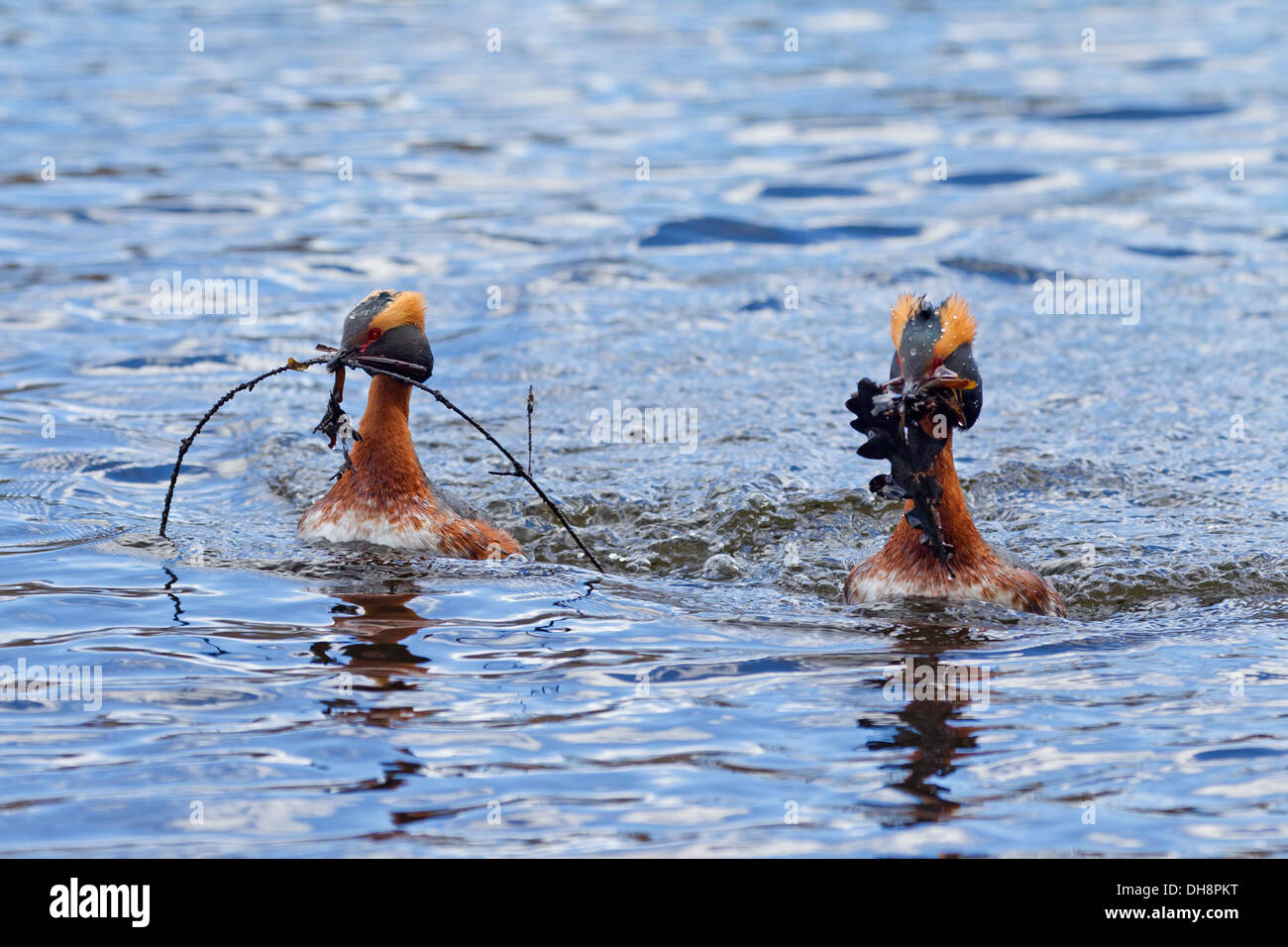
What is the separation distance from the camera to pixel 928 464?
7773mm

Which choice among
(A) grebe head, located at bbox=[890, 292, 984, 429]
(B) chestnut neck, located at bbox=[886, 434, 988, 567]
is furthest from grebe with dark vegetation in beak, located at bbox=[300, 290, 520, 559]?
(A) grebe head, located at bbox=[890, 292, 984, 429]

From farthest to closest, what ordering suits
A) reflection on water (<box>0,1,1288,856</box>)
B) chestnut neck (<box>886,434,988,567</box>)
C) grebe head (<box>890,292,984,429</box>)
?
chestnut neck (<box>886,434,988,567</box>), grebe head (<box>890,292,984,429</box>), reflection on water (<box>0,1,1288,856</box>)

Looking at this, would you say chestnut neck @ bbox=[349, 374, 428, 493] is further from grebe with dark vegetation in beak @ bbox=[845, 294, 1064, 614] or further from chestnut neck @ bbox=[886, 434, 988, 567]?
chestnut neck @ bbox=[886, 434, 988, 567]

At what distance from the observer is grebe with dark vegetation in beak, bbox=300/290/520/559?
8914 millimetres

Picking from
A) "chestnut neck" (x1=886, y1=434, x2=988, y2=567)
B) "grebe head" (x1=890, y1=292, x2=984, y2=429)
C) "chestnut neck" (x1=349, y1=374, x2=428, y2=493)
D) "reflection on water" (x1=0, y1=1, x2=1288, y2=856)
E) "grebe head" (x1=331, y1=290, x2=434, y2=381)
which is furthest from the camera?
"chestnut neck" (x1=349, y1=374, x2=428, y2=493)

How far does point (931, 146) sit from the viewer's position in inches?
879

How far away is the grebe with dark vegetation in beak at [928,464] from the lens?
7559mm

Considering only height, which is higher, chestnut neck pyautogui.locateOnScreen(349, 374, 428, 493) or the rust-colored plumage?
chestnut neck pyautogui.locateOnScreen(349, 374, 428, 493)

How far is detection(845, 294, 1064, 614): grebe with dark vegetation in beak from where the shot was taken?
24.8 feet

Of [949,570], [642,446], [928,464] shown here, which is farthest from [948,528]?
[642,446]

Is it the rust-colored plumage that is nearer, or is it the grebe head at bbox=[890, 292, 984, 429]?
the grebe head at bbox=[890, 292, 984, 429]

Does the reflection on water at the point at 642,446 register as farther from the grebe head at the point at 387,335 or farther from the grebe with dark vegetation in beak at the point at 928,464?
the grebe head at the point at 387,335

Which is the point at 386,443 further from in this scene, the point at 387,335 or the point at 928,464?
the point at 928,464

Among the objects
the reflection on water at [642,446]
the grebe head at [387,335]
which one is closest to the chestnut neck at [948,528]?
the reflection on water at [642,446]
